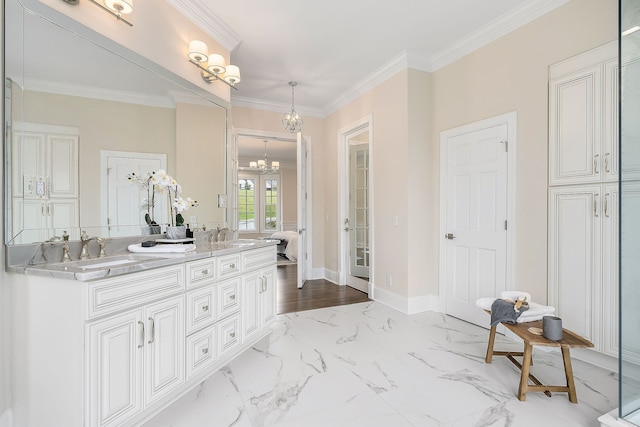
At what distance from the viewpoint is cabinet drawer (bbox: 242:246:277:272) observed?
246cm

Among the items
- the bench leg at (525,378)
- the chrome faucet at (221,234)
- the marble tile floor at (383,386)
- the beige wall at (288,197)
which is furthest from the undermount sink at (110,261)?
the beige wall at (288,197)

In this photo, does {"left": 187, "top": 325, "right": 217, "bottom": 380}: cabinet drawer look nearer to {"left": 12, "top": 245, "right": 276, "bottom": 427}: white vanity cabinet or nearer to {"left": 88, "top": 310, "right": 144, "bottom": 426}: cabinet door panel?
{"left": 12, "top": 245, "right": 276, "bottom": 427}: white vanity cabinet

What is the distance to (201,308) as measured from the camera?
2.00m

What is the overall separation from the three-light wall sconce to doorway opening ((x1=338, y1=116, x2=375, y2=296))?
7.16 feet

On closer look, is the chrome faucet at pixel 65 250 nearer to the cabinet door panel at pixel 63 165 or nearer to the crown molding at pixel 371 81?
the cabinet door panel at pixel 63 165

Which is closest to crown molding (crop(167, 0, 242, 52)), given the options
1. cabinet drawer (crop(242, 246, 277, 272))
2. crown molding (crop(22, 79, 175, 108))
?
crown molding (crop(22, 79, 175, 108))

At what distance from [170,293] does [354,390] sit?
51.0 inches

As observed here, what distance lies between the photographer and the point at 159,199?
243cm

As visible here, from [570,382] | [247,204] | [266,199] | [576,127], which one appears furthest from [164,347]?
[266,199]

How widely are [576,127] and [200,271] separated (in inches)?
114

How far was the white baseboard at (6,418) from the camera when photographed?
156cm

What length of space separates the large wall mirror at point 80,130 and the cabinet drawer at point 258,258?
698mm

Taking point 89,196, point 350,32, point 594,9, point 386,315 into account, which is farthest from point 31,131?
point 594,9

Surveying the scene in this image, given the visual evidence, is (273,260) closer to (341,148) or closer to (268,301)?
(268,301)
